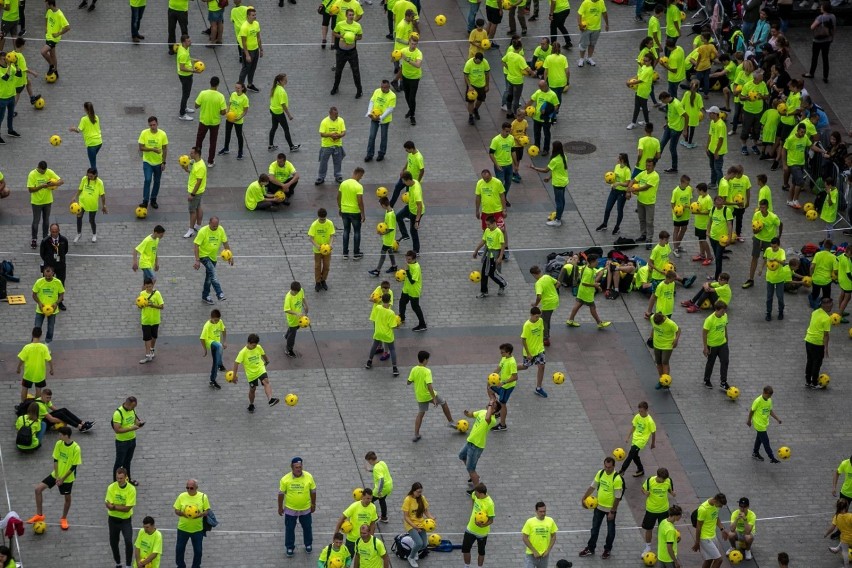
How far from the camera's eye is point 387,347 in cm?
2727

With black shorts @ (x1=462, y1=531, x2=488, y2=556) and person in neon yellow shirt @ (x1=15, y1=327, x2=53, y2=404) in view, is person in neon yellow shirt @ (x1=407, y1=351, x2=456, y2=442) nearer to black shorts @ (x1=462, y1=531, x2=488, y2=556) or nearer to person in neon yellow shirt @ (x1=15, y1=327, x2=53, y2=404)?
black shorts @ (x1=462, y1=531, x2=488, y2=556)

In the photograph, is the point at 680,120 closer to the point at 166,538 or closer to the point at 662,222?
the point at 662,222

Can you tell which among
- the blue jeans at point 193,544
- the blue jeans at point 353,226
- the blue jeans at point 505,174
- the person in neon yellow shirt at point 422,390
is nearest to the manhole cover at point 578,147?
the blue jeans at point 505,174

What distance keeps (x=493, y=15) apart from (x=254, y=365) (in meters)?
13.5

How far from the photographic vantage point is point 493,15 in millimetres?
36844

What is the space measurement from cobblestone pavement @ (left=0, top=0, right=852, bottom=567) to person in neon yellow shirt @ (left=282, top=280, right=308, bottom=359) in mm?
453

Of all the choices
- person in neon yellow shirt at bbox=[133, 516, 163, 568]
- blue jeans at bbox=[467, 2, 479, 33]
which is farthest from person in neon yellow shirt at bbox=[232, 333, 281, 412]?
blue jeans at bbox=[467, 2, 479, 33]

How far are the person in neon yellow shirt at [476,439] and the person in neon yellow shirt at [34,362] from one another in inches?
242

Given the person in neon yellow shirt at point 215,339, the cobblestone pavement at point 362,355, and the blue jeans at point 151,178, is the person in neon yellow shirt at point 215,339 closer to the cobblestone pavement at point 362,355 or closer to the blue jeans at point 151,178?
the cobblestone pavement at point 362,355

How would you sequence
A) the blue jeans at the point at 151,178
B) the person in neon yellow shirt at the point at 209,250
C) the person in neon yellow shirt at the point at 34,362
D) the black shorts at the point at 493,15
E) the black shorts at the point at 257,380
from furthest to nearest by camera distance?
1. the black shorts at the point at 493,15
2. the blue jeans at the point at 151,178
3. the person in neon yellow shirt at the point at 209,250
4. the black shorts at the point at 257,380
5. the person in neon yellow shirt at the point at 34,362

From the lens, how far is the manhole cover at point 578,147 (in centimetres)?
3400

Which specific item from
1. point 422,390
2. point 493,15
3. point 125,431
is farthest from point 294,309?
point 493,15

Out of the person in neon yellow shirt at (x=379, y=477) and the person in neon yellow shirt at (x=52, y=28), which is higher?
the person in neon yellow shirt at (x=52, y=28)

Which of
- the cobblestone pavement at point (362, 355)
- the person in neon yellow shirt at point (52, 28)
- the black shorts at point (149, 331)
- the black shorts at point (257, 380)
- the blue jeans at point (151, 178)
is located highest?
the person in neon yellow shirt at point (52, 28)
